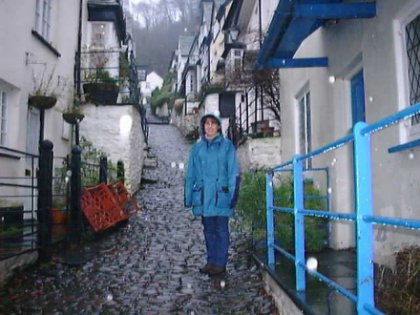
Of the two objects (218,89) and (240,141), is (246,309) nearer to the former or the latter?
(240,141)

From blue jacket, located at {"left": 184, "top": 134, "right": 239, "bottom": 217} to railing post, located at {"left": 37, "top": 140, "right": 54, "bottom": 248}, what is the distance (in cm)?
195

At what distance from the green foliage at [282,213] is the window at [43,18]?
6.27 m

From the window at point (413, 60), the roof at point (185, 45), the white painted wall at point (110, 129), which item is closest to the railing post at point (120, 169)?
the white painted wall at point (110, 129)

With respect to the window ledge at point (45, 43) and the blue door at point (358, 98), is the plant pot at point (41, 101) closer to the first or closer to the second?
the window ledge at point (45, 43)

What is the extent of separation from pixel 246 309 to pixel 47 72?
7.56 m

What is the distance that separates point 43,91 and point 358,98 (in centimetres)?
633

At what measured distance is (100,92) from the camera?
1237 cm

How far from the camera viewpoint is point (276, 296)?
4.16 m

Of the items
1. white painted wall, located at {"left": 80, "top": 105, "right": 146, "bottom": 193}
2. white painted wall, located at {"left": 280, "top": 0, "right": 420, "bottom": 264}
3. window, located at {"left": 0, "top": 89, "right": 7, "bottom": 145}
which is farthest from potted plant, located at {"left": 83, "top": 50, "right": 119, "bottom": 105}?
white painted wall, located at {"left": 280, "top": 0, "right": 420, "bottom": 264}

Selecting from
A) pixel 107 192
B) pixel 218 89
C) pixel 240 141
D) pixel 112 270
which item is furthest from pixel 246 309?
pixel 218 89

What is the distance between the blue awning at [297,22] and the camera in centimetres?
485

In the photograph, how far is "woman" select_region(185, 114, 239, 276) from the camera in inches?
193

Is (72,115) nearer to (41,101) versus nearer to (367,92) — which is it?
(41,101)

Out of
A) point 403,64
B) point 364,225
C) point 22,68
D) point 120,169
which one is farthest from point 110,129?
point 364,225
